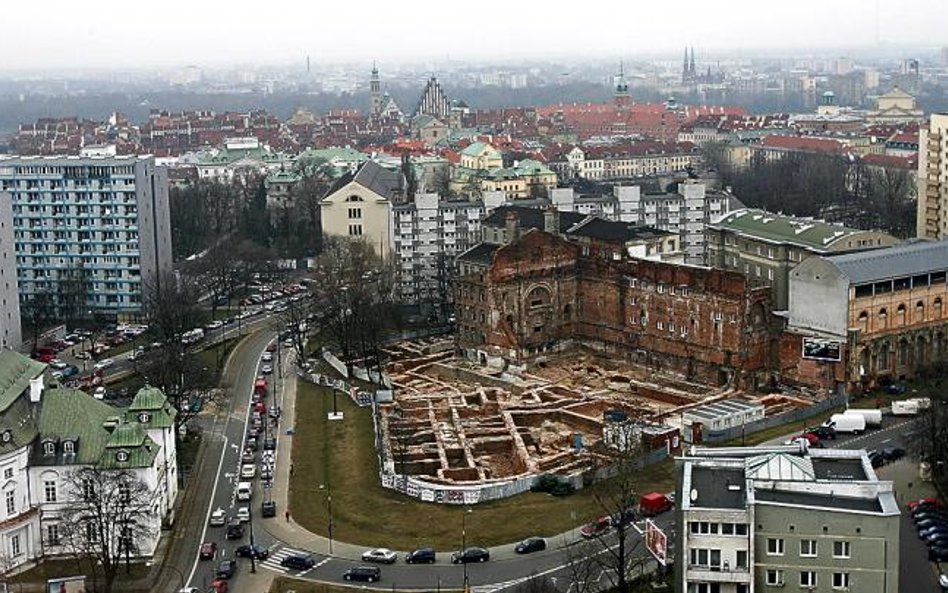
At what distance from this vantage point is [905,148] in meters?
143

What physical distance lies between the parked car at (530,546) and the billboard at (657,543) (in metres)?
4.02

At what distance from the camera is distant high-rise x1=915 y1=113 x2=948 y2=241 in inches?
3880

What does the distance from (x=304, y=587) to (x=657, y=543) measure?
11.5 meters

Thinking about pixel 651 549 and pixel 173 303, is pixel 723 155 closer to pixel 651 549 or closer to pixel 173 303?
pixel 173 303

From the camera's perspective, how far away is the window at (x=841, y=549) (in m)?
35.8

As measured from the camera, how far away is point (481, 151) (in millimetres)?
131750

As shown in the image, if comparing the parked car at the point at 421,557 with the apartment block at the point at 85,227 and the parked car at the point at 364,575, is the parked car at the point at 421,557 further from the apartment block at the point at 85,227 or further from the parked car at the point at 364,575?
the apartment block at the point at 85,227

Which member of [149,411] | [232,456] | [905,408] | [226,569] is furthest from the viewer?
[905,408]

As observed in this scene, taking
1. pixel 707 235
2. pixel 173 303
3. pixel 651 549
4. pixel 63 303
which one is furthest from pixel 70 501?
pixel 707 235

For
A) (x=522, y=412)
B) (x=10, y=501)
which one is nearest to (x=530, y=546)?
(x=10, y=501)

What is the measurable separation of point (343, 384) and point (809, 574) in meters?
36.6

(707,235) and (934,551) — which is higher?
(707,235)

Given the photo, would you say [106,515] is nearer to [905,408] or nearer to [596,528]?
[596,528]

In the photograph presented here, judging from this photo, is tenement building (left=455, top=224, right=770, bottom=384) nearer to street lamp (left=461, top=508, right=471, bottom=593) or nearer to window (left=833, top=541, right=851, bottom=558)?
street lamp (left=461, top=508, right=471, bottom=593)
